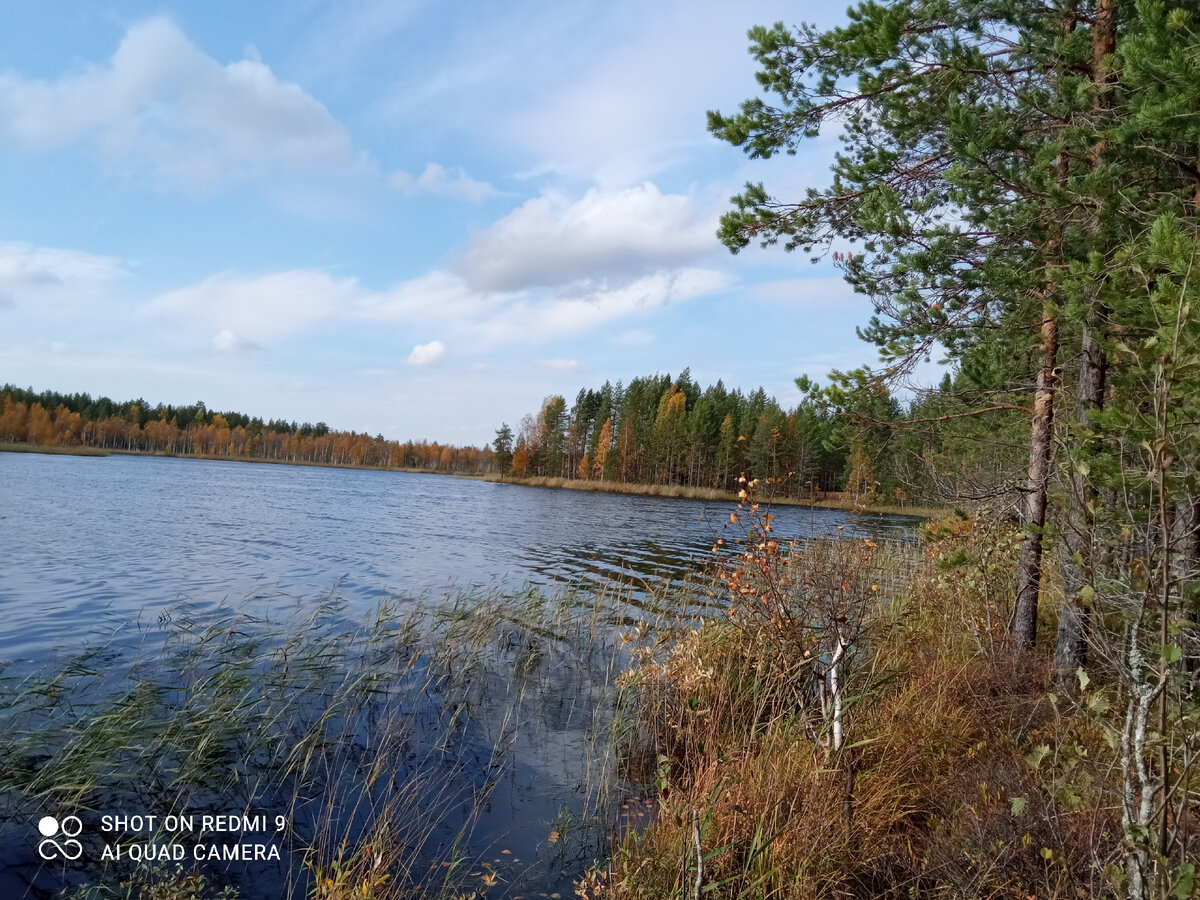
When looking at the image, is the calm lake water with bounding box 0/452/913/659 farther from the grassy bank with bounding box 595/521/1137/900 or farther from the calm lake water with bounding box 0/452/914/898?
the grassy bank with bounding box 595/521/1137/900

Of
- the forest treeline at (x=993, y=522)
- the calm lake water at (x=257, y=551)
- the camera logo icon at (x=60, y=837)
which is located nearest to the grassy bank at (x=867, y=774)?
the forest treeline at (x=993, y=522)

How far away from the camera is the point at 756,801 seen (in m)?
4.35

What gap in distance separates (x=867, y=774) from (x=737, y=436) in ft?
76.4

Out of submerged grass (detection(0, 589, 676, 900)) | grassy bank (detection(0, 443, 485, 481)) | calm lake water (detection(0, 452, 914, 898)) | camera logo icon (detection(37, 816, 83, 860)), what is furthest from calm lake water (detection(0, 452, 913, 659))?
grassy bank (detection(0, 443, 485, 481))

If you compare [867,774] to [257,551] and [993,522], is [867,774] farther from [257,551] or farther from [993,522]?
[257,551]

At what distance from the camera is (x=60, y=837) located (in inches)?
187

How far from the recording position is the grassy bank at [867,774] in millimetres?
3463

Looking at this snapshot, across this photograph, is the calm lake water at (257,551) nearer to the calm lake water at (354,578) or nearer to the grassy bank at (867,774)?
the calm lake water at (354,578)

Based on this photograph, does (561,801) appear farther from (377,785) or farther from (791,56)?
(791,56)

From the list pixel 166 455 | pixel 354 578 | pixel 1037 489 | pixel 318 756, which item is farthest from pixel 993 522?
pixel 166 455

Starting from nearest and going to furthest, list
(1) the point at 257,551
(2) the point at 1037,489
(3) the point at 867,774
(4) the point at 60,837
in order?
(3) the point at 867,774 < (4) the point at 60,837 < (2) the point at 1037,489 < (1) the point at 257,551

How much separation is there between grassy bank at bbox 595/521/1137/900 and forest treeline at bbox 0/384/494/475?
106319 millimetres

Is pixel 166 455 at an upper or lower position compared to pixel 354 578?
lower

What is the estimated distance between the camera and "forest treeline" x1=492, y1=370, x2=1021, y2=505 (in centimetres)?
768
